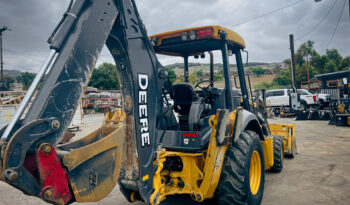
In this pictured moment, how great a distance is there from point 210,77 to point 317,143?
6194 millimetres

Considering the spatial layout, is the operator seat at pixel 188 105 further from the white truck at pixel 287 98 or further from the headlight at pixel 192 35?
the white truck at pixel 287 98

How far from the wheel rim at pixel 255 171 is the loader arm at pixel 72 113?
69.2 inches

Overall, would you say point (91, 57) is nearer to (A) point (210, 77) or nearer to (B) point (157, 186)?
(B) point (157, 186)

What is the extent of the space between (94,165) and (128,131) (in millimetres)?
569

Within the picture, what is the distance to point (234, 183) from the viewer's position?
315cm

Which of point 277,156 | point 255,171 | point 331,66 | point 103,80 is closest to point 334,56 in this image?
point 331,66

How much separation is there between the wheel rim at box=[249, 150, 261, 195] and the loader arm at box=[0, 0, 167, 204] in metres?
1.76

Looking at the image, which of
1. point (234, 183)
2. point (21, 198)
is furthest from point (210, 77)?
point (21, 198)

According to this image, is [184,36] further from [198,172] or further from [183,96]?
[198,172]

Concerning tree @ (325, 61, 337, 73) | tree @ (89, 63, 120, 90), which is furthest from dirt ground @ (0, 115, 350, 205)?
tree @ (325, 61, 337, 73)

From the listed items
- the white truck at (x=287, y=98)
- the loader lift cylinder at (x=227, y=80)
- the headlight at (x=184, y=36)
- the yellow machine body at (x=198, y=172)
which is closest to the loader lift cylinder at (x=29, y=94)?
the yellow machine body at (x=198, y=172)

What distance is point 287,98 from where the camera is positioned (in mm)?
20922

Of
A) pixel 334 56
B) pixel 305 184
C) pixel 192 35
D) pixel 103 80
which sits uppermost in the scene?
pixel 334 56

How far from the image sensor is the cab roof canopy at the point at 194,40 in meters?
3.34
